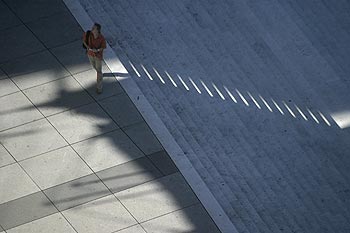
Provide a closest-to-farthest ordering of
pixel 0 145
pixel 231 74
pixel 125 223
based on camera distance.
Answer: pixel 125 223 < pixel 0 145 < pixel 231 74

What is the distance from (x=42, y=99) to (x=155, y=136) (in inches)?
92.4

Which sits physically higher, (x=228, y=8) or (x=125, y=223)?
(x=228, y=8)

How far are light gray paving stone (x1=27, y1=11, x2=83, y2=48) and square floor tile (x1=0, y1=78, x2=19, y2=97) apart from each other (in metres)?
1.16

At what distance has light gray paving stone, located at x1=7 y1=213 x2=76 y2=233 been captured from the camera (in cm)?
Result: 1797

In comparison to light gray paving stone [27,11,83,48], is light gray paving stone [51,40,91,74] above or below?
below

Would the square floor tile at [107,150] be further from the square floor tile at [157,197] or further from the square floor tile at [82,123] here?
the square floor tile at [157,197]

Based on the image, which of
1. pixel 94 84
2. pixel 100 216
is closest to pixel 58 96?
pixel 94 84

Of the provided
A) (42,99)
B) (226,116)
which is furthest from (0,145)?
(226,116)

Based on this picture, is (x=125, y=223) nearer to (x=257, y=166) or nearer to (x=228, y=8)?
(x=257, y=166)

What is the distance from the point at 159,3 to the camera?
21719 millimetres

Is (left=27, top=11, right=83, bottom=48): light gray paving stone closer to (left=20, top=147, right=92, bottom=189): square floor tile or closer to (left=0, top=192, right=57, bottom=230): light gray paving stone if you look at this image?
(left=20, top=147, right=92, bottom=189): square floor tile

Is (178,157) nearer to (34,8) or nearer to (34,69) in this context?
(34,69)

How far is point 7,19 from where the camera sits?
21.5 m

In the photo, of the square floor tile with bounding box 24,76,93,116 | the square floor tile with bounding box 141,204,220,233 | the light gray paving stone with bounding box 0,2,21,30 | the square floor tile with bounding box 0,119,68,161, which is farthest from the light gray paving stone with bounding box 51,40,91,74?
the square floor tile with bounding box 141,204,220,233
